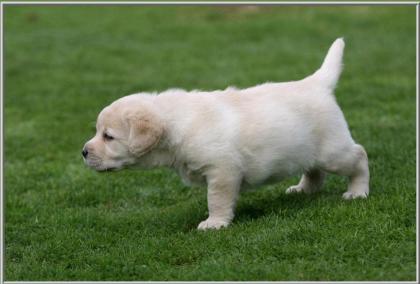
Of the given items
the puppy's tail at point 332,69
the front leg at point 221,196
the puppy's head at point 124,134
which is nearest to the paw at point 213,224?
the front leg at point 221,196

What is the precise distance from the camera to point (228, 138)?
5.93 meters

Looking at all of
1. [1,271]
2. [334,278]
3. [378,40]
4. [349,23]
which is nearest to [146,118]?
[1,271]

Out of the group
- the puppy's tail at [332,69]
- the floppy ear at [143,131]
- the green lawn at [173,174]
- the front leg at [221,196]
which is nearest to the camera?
the green lawn at [173,174]

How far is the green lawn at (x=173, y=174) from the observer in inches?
209

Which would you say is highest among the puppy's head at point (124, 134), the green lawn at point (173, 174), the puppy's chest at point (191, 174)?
the puppy's head at point (124, 134)

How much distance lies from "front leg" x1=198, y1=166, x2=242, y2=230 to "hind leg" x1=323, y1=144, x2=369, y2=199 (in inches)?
33.7

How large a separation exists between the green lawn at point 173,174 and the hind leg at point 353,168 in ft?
0.60

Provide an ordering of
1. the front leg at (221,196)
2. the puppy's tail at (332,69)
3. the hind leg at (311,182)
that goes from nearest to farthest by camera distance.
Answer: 1. the front leg at (221,196)
2. the puppy's tail at (332,69)
3. the hind leg at (311,182)

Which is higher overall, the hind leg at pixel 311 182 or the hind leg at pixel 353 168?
the hind leg at pixel 353 168

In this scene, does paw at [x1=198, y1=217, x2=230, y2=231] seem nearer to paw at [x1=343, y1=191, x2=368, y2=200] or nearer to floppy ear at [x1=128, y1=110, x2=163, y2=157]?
floppy ear at [x1=128, y1=110, x2=163, y2=157]

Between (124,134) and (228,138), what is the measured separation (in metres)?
0.80

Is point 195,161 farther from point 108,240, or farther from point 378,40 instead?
point 378,40

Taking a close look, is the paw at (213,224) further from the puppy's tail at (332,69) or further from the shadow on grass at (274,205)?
the puppy's tail at (332,69)

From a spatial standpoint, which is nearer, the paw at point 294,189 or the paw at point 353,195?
the paw at point 353,195
